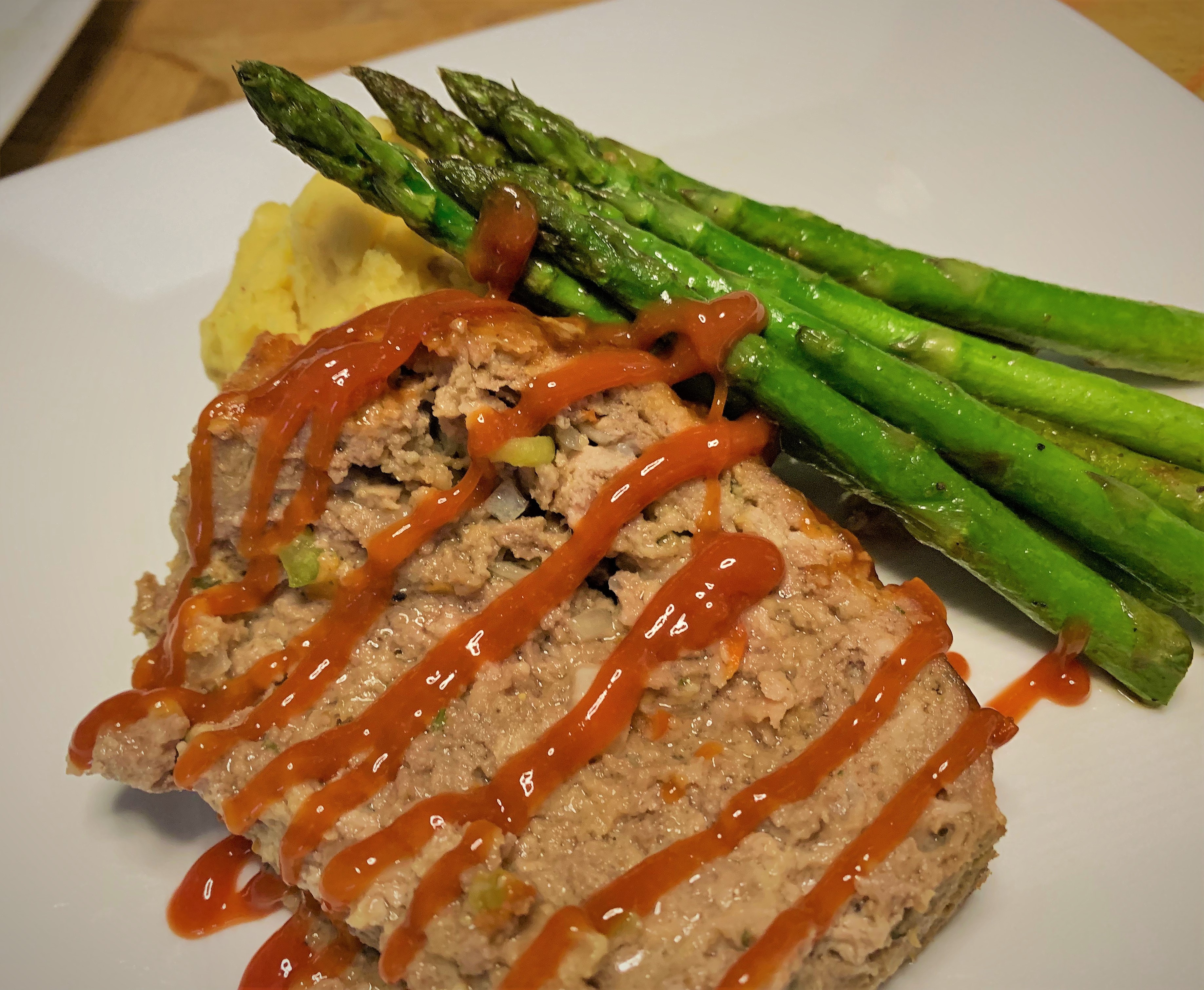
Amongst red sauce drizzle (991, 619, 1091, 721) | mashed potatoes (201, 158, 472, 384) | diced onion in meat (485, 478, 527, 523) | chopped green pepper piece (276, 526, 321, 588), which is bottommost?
chopped green pepper piece (276, 526, 321, 588)

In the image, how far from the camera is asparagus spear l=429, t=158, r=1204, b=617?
3309 mm

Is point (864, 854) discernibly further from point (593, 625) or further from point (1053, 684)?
point (1053, 684)

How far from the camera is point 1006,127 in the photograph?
187 inches

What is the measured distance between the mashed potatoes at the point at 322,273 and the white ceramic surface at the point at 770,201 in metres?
0.54

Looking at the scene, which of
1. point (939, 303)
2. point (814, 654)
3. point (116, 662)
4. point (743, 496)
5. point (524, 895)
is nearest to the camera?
point (524, 895)

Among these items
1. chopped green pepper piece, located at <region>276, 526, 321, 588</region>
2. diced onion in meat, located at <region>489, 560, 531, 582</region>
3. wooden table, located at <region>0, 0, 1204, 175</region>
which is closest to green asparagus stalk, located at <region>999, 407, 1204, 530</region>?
diced onion in meat, located at <region>489, 560, 531, 582</region>

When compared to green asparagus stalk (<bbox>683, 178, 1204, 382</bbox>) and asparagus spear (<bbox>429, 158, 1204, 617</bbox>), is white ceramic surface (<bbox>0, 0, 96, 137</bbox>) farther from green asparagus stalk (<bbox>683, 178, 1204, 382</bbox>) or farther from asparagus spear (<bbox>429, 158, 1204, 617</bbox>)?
green asparagus stalk (<bbox>683, 178, 1204, 382</bbox>)

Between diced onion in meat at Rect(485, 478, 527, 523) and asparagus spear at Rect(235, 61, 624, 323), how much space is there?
0.88m

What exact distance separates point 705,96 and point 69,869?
490 centimetres

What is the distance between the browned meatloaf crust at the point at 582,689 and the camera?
2449 mm

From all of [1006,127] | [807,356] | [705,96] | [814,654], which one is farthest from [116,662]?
[1006,127]

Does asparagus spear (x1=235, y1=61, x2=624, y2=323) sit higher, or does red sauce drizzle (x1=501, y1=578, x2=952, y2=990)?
asparagus spear (x1=235, y1=61, x2=624, y2=323)

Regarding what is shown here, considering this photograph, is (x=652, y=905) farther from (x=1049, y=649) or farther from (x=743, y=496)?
(x=1049, y=649)

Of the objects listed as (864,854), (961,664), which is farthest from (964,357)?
(864,854)
